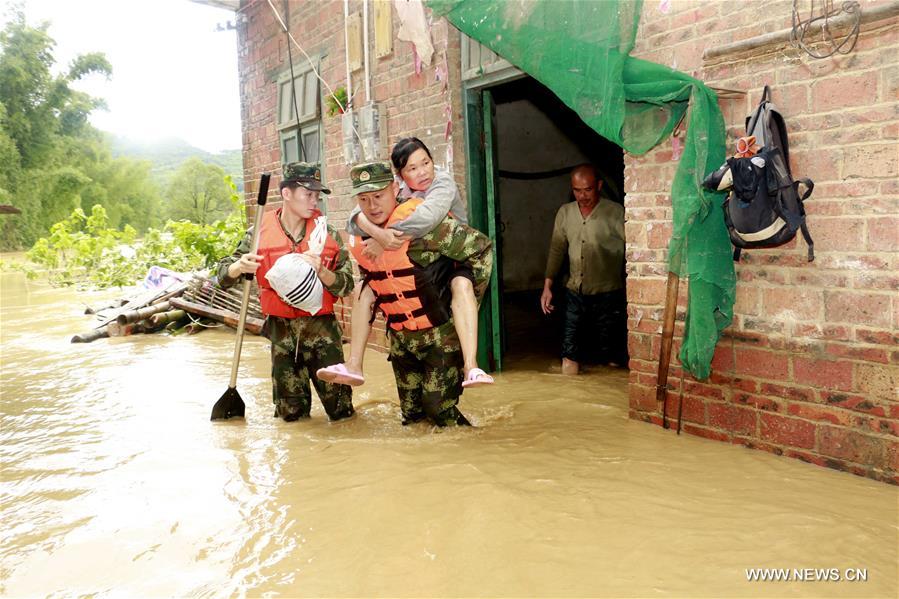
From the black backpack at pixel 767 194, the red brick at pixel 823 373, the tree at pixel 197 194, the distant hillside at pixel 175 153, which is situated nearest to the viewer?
the black backpack at pixel 767 194

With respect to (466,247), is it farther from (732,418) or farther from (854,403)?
(854,403)

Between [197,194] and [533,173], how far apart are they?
2119 inches

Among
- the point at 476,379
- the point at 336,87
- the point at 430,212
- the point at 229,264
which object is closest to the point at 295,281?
the point at 229,264

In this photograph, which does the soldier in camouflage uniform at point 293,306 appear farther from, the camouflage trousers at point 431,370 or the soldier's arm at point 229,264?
the camouflage trousers at point 431,370

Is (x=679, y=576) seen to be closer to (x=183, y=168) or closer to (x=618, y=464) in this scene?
(x=618, y=464)

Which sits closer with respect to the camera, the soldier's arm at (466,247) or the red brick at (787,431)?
the red brick at (787,431)

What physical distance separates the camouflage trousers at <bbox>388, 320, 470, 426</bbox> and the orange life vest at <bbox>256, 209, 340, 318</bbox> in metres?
0.61

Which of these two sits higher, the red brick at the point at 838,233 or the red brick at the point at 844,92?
the red brick at the point at 844,92

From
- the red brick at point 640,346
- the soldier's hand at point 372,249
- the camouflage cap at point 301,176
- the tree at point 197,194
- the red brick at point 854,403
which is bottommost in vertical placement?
Answer: the red brick at point 854,403

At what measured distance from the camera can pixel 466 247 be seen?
3.73 meters

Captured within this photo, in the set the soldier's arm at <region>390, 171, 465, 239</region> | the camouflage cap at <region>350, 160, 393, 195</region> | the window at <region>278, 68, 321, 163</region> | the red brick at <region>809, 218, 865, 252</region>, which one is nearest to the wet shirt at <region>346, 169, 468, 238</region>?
the soldier's arm at <region>390, 171, 465, 239</region>

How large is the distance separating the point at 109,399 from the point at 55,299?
993 centimetres

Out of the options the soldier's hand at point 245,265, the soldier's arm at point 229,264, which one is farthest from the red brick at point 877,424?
the soldier's arm at point 229,264

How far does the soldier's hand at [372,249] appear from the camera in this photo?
3.66m
